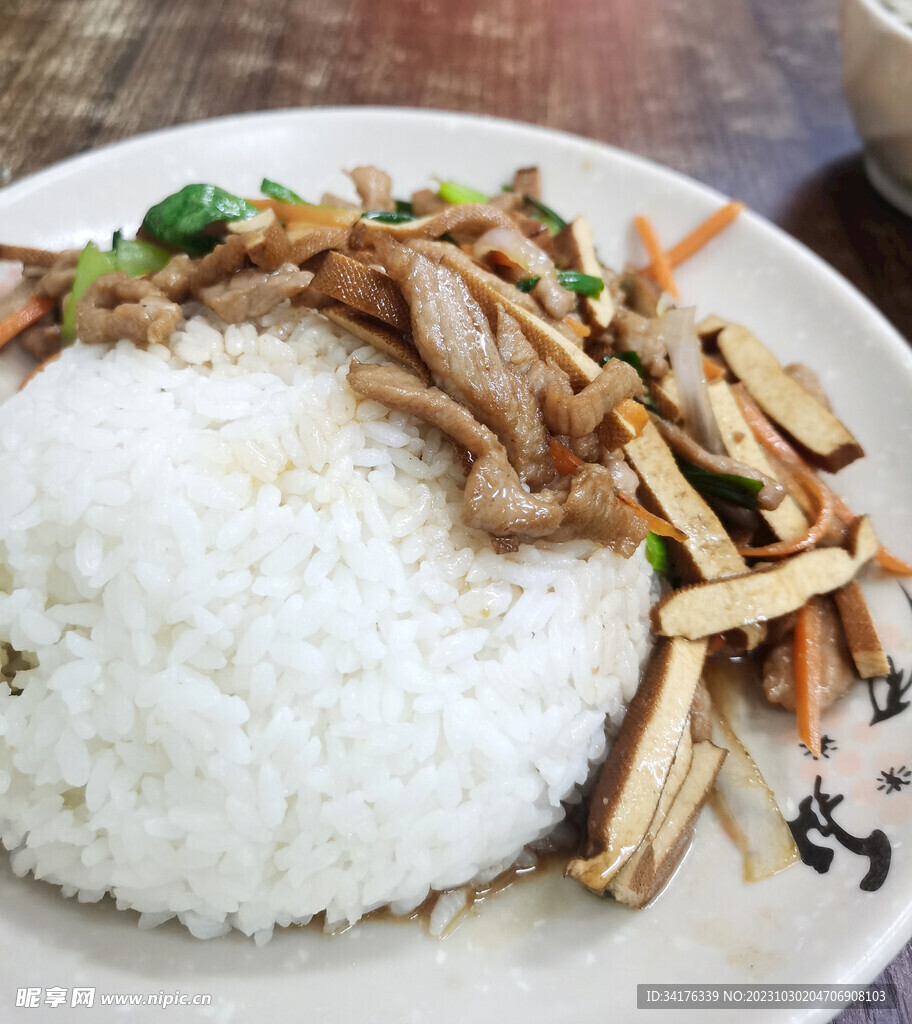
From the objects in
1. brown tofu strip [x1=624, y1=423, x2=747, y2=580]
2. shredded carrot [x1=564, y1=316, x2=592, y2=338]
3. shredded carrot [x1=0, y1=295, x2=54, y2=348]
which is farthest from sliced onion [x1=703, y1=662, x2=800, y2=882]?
shredded carrot [x1=0, y1=295, x2=54, y2=348]

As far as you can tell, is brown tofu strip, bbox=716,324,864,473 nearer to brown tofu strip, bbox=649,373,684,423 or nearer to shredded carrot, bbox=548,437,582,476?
brown tofu strip, bbox=649,373,684,423

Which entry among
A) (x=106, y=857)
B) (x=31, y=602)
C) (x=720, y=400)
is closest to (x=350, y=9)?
(x=720, y=400)

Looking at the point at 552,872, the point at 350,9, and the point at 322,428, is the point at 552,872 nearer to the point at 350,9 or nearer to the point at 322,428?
the point at 322,428

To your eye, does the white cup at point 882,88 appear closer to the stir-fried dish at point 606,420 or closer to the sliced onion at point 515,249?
the stir-fried dish at point 606,420

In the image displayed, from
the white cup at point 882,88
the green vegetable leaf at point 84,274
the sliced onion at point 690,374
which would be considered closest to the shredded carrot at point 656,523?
the sliced onion at point 690,374

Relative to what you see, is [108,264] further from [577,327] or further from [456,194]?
[577,327]

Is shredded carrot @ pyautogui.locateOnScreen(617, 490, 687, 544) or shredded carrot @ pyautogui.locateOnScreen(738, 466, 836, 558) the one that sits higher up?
shredded carrot @ pyautogui.locateOnScreen(738, 466, 836, 558)

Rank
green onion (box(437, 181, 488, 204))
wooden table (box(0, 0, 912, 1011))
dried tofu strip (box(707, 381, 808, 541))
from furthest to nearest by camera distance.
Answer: wooden table (box(0, 0, 912, 1011)), green onion (box(437, 181, 488, 204)), dried tofu strip (box(707, 381, 808, 541))
